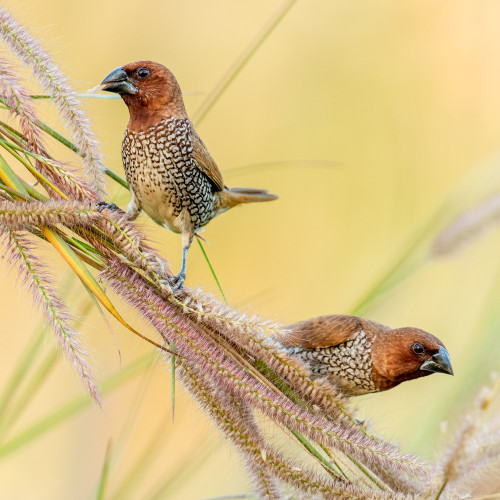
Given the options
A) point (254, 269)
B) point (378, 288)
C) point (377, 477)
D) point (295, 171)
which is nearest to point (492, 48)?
point (295, 171)

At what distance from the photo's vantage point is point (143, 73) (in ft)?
9.09

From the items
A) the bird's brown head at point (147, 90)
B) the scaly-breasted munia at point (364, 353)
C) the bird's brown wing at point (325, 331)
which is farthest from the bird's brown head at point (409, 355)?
the bird's brown head at point (147, 90)

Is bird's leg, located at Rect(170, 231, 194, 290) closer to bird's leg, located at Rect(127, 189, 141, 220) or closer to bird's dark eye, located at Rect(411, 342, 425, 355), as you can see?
bird's leg, located at Rect(127, 189, 141, 220)

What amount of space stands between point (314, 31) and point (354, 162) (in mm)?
1014

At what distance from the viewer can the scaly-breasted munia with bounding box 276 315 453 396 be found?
2.85 m

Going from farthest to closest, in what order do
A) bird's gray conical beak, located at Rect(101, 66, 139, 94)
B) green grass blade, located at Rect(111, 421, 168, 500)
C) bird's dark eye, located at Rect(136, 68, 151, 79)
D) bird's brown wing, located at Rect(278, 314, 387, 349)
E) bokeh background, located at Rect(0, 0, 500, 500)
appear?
bokeh background, located at Rect(0, 0, 500, 500) < bird's brown wing, located at Rect(278, 314, 387, 349) < bird's dark eye, located at Rect(136, 68, 151, 79) < bird's gray conical beak, located at Rect(101, 66, 139, 94) < green grass blade, located at Rect(111, 421, 168, 500)

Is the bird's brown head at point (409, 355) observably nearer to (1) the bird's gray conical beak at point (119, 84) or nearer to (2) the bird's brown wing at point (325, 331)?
(2) the bird's brown wing at point (325, 331)

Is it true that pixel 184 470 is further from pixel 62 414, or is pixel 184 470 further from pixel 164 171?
pixel 164 171

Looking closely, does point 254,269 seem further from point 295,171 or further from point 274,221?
point 295,171

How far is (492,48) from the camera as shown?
541 centimetres

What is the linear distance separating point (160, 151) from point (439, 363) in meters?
1.33

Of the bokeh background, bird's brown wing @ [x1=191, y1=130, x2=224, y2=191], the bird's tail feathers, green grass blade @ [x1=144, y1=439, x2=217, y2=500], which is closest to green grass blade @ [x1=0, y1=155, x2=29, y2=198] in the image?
green grass blade @ [x1=144, y1=439, x2=217, y2=500]

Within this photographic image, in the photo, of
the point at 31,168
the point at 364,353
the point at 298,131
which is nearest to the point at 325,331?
the point at 364,353

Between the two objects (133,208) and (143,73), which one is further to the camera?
(133,208)
